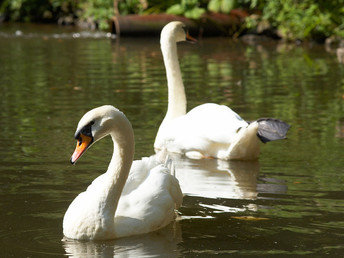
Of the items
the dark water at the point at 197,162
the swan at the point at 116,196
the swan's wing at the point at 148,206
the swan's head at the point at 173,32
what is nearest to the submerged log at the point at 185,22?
the dark water at the point at 197,162

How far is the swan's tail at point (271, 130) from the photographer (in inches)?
290

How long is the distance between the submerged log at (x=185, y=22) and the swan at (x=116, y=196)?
1620cm

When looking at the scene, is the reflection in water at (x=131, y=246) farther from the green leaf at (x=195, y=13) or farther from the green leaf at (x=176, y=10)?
the green leaf at (x=176, y=10)

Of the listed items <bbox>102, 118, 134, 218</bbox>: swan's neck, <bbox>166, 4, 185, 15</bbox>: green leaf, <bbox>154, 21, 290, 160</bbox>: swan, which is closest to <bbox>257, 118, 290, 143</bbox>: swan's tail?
<bbox>154, 21, 290, 160</bbox>: swan

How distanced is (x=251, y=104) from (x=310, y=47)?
Result: 9466 millimetres

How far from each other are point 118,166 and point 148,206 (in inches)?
13.8

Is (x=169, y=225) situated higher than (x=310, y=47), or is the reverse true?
(x=169, y=225)

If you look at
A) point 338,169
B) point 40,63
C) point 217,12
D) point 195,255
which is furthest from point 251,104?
point 217,12

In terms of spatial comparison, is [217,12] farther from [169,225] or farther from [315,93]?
[169,225]

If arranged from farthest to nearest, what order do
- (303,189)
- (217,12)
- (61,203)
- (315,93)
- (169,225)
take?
(217,12) < (315,93) < (303,189) < (61,203) < (169,225)

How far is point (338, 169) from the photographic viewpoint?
7.26 m

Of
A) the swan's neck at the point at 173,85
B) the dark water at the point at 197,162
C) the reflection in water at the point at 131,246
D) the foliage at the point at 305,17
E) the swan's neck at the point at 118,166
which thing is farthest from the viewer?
the foliage at the point at 305,17

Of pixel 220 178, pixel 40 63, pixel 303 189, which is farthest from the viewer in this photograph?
pixel 40 63

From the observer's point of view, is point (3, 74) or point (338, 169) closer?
point (338, 169)
